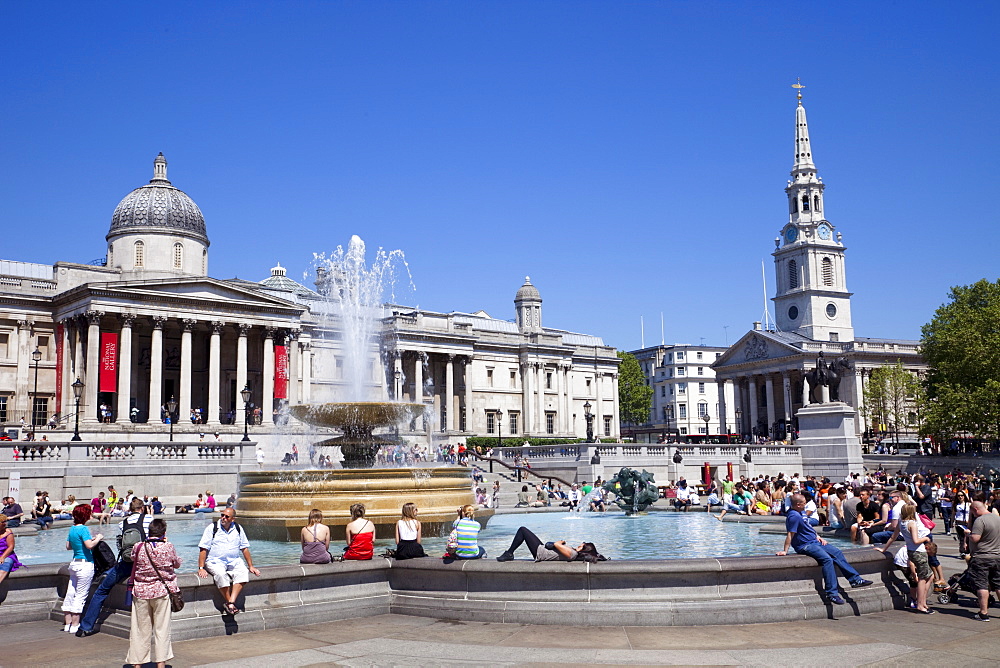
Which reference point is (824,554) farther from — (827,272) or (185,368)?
(827,272)

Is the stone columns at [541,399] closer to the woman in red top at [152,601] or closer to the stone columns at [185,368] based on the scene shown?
the stone columns at [185,368]

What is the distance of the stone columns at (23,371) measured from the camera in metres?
57.2

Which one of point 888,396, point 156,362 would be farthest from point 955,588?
point 888,396

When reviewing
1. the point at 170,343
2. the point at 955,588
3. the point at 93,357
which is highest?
the point at 170,343

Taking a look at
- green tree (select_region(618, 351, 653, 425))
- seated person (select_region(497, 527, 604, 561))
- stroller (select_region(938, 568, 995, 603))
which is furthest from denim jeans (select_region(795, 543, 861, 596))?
green tree (select_region(618, 351, 653, 425))

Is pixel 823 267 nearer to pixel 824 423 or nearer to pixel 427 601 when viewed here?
pixel 824 423

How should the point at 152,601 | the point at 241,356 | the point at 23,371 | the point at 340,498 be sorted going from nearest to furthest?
the point at 152,601, the point at 340,498, the point at 23,371, the point at 241,356

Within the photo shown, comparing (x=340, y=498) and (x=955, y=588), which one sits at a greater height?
(x=340, y=498)

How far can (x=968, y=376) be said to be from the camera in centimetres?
5803

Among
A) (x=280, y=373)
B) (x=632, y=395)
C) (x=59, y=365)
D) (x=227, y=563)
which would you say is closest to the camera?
(x=227, y=563)

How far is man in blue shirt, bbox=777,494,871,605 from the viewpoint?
11.2m

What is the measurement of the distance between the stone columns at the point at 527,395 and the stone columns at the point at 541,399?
0.73 meters

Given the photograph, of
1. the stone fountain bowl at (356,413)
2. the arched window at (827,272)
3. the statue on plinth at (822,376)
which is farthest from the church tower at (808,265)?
the stone fountain bowl at (356,413)

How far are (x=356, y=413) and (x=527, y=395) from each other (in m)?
63.9
